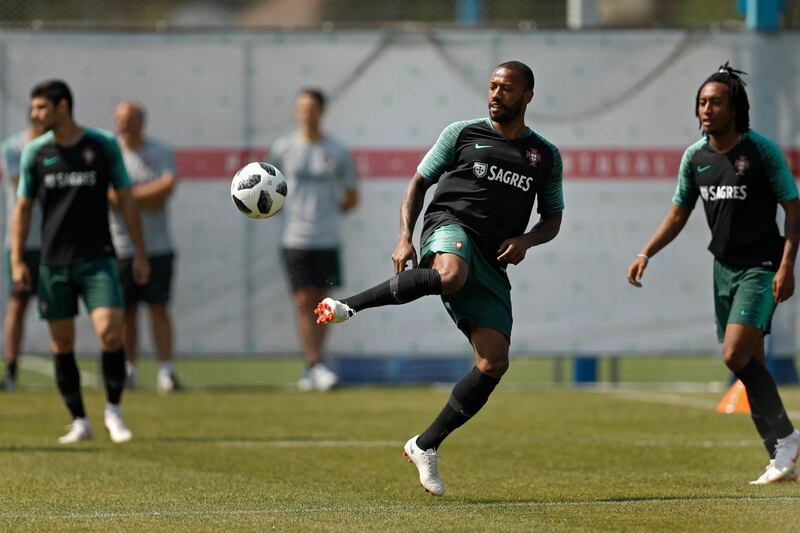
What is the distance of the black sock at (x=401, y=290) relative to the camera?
23.9ft

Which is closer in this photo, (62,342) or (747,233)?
(747,233)

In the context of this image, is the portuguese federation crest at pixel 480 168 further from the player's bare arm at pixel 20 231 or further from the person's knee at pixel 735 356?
the player's bare arm at pixel 20 231

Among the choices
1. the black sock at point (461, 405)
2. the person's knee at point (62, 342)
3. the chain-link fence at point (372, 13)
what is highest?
the chain-link fence at point (372, 13)

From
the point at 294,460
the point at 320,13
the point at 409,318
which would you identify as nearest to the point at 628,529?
the point at 294,460

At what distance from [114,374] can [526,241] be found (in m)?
4.03

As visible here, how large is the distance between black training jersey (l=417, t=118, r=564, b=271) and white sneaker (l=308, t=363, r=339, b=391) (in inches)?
278

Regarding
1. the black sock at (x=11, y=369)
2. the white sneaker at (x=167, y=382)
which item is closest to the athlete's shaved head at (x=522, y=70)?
the white sneaker at (x=167, y=382)

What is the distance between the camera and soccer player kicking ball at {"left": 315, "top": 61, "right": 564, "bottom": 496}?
25.1ft

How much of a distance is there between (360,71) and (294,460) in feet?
21.5

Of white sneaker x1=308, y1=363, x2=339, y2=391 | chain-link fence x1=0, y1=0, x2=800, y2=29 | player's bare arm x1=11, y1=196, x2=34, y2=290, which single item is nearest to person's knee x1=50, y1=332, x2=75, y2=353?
player's bare arm x1=11, y1=196, x2=34, y2=290

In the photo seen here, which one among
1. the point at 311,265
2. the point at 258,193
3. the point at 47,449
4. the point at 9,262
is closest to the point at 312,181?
the point at 311,265

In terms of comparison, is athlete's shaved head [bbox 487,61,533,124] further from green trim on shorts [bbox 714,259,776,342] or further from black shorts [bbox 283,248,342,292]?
black shorts [bbox 283,248,342,292]

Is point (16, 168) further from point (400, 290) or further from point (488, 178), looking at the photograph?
point (400, 290)

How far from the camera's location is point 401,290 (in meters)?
7.29
